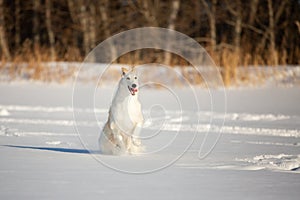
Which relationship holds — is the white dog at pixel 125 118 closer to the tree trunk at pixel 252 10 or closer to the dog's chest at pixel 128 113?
the dog's chest at pixel 128 113

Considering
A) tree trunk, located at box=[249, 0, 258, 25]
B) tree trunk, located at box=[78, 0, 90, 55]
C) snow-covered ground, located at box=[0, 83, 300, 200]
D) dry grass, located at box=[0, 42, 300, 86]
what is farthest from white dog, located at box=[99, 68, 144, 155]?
tree trunk, located at box=[78, 0, 90, 55]

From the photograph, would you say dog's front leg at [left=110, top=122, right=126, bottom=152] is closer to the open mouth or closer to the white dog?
the white dog

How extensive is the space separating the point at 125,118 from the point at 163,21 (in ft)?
62.3

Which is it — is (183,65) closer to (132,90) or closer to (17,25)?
(132,90)

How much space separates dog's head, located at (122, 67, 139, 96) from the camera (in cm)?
637

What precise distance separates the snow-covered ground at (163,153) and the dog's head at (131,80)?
0.76 metres

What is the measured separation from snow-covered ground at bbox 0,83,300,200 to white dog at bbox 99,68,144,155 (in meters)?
0.23

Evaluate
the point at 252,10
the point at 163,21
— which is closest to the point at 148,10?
the point at 163,21

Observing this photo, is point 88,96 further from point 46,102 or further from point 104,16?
point 104,16

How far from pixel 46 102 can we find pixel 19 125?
439 cm

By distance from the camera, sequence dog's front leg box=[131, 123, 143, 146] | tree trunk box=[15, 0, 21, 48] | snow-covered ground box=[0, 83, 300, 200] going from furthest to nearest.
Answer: tree trunk box=[15, 0, 21, 48]
dog's front leg box=[131, 123, 143, 146]
snow-covered ground box=[0, 83, 300, 200]

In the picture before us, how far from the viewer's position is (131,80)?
6.44 m

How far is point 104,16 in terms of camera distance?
24.8m

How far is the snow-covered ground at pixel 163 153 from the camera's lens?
15.1ft
